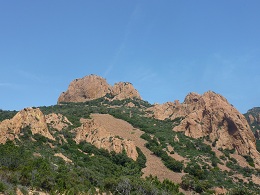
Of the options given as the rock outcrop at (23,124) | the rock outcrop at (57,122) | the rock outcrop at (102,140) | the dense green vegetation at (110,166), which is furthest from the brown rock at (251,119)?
the rock outcrop at (23,124)

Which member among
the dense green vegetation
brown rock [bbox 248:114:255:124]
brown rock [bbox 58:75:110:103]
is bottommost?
the dense green vegetation

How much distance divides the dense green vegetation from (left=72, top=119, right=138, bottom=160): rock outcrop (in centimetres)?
164

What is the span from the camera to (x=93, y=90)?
127 metres

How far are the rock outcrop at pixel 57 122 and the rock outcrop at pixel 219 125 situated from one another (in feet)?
97.0

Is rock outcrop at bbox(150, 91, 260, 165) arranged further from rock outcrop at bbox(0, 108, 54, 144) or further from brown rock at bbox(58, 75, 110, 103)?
brown rock at bbox(58, 75, 110, 103)

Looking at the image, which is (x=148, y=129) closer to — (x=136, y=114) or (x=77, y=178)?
(x=136, y=114)

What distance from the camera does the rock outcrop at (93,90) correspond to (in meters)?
127

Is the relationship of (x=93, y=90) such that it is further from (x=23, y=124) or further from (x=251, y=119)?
(x=251, y=119)

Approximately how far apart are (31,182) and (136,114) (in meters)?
71.5

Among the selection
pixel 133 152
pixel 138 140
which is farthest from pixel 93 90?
pixel 133 152

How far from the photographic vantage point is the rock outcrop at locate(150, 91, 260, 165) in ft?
255

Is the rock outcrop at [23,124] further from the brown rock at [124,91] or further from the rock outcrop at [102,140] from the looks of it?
the brown rock at [124,91]

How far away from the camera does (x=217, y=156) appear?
7356 cm

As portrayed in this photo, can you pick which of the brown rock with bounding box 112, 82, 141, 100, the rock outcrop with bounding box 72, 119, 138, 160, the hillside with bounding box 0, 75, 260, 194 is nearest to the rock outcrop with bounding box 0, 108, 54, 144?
the hillside with bounding box 0, 75, 260, 194
